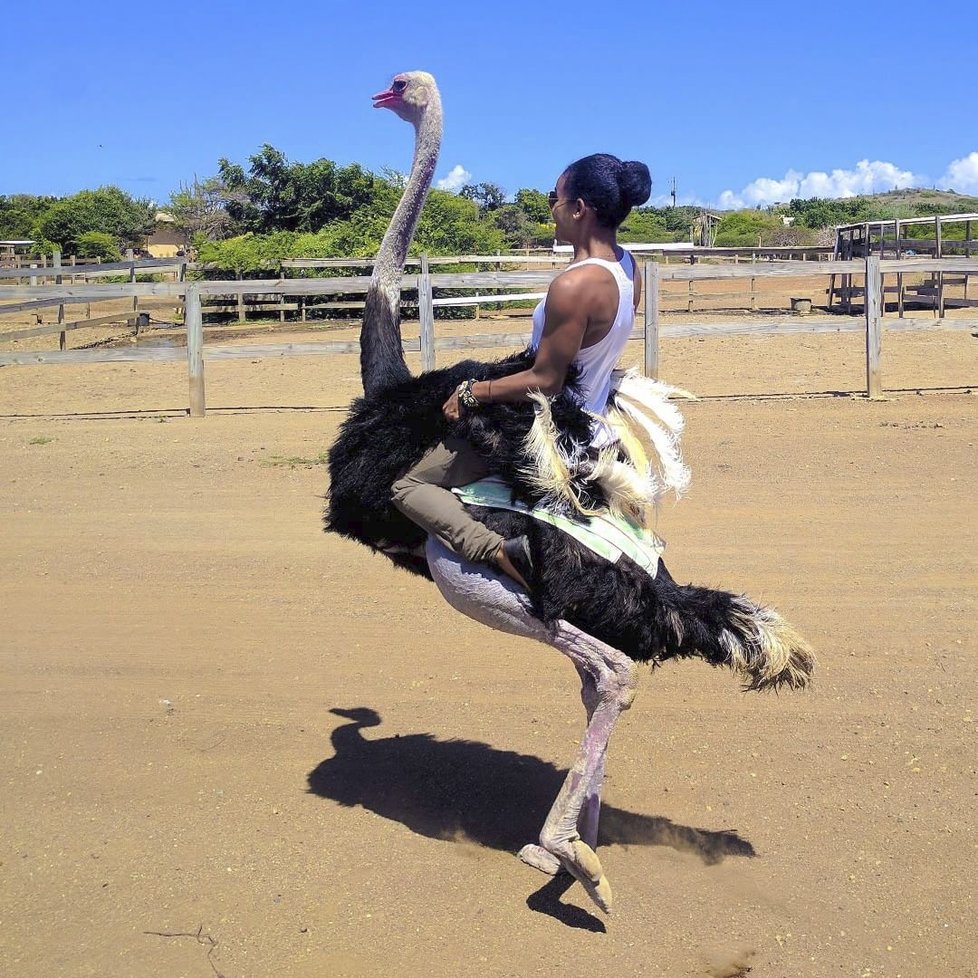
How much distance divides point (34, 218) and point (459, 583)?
185 ft

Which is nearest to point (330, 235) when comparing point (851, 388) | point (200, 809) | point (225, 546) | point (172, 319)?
point (172, 319)

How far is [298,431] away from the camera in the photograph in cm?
1223

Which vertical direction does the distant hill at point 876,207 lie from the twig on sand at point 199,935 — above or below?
above

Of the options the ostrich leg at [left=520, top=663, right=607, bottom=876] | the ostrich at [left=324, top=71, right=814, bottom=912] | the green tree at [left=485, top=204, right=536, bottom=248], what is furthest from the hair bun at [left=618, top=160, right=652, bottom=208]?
the green tree at [left=485, top=204, right=536, bottom=248]

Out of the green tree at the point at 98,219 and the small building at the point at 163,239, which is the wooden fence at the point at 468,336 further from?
the small building at the point at 163,239

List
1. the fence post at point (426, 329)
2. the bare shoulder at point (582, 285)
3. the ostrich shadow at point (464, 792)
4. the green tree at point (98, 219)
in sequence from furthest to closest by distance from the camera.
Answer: the green tree at point (98, 219), the fence post at point (426, 329), the ostrich shadow at point (464, 792), the bare shoulder at point (582, 285)

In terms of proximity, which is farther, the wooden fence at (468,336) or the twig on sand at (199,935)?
the wooden fence at (468,336)

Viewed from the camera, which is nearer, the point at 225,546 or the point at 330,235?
the point at 225,546

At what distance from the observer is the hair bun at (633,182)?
347 cm

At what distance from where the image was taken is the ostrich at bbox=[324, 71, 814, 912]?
349 centimetres

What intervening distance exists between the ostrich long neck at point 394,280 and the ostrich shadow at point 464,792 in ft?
4.91

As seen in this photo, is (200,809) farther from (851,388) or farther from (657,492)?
(851,388)

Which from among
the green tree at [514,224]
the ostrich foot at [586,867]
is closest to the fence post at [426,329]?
the ostrich foot at [586,867]

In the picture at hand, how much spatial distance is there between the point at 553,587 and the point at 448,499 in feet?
1.27
